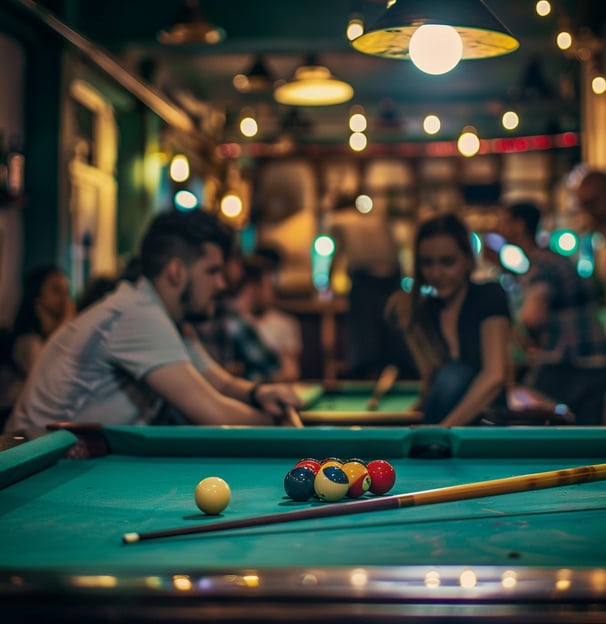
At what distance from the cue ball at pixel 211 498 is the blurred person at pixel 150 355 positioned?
1.23 m

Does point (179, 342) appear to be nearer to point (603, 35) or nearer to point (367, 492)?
point (367, 492)

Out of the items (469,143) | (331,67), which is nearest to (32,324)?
(469,143)

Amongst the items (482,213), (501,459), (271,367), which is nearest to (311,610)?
(501,459)

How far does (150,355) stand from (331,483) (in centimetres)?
134

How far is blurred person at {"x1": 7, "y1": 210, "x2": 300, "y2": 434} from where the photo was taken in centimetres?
320

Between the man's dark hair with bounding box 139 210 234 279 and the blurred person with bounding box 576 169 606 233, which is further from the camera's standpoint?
the blurred person with bounding box 576 169 606 233

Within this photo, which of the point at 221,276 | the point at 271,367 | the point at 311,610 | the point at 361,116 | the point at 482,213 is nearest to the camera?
the point at 311,610

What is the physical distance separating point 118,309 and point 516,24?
17.5 feet

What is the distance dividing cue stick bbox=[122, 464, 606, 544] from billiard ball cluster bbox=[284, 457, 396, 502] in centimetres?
7

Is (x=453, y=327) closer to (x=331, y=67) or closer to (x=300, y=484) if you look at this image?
(x=300, y=484)

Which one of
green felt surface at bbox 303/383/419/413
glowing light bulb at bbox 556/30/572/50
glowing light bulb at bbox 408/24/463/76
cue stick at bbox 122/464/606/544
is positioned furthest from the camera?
green felt surface at bbox 303/383/419/413

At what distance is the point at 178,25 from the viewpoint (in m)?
5.84

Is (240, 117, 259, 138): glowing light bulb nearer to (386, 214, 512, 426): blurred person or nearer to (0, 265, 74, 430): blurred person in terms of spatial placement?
(0, 265, 74, 430): blurred person

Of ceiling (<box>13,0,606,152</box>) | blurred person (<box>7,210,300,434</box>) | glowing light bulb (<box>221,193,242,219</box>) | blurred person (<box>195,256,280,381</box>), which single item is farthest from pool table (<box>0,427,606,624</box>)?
glowing light bulb (<box>221,193,242,219</box>)
